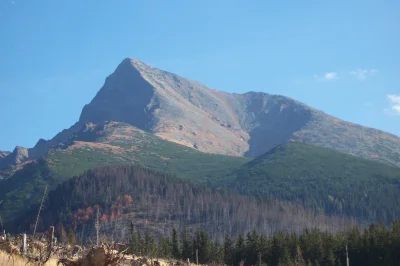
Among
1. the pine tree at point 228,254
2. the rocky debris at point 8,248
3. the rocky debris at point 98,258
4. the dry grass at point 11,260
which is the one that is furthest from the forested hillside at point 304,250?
the rocky debris at point 98,258

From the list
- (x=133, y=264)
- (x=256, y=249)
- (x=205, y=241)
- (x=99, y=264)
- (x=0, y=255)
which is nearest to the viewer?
(x=99, y=264)

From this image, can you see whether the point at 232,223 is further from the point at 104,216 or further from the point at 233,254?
the point at 233,254

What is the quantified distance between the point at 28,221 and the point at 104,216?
2709 centimetres

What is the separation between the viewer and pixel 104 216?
193750 mm

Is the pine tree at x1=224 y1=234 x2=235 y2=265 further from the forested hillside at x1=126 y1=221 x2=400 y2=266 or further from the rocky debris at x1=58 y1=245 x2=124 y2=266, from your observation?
the rocky debris at x1=58 y1=245 x2=124 y2=266

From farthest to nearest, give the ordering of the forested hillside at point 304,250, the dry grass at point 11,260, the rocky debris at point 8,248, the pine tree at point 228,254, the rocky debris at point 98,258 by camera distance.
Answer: the pine tree at point 228,254, the forested hillside at point 304,250, the rocky debris at point 8,248, the dry grass at point 11,260, the rocky debris at point 98,258

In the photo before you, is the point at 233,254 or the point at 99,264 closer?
the point at 99,264

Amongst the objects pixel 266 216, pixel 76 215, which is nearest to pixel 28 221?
pixel 76 215

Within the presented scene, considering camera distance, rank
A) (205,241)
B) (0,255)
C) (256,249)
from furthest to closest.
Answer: (205,241) < (256,249) < (0,255)

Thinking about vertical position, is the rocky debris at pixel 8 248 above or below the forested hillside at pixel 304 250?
above

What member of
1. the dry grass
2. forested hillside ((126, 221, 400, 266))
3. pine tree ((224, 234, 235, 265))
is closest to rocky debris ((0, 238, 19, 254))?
the dry grass

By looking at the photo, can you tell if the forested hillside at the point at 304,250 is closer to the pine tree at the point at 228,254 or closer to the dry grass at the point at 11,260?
the pine tree at the point at 228,254

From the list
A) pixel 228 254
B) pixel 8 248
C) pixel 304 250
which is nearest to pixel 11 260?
pixel 8 248

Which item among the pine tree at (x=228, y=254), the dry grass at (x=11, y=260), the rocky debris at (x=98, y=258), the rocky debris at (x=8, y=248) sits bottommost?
the pine tree at (x=228, y=254)
